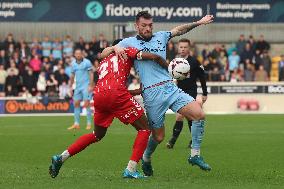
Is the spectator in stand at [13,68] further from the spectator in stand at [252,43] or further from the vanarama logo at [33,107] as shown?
the spectator in stand at [252,43]

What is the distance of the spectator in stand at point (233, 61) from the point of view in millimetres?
38281

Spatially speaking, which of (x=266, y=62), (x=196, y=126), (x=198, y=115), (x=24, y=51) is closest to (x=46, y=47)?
(x=24, y=51)

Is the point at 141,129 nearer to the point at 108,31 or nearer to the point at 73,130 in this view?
the point at 73,130

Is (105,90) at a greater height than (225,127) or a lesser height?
greater

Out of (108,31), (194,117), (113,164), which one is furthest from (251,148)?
(108,31)

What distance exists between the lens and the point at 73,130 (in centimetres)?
2453

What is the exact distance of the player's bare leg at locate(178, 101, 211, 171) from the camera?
1228 cm

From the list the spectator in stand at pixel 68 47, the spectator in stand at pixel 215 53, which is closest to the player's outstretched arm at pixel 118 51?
the spectator in stand at pixel 68 47

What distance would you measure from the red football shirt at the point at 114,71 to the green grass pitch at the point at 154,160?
1.29m

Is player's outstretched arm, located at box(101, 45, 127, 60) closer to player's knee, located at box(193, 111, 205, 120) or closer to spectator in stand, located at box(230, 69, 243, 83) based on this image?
player's knee, located at box(193, 111, 205, 120)

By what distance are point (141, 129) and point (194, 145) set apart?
1477mm

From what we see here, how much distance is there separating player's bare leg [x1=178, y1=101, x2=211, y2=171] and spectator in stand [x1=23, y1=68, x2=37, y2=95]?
23544 millimetres

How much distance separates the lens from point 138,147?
11742mm

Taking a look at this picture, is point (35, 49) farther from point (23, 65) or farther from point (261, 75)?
point (261, 75)
